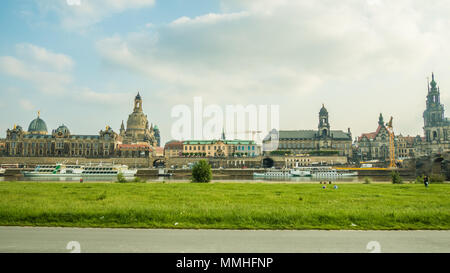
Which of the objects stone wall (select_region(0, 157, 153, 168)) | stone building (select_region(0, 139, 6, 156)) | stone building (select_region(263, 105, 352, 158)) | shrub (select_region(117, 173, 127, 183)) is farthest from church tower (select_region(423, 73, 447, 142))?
stone building (select_region(0, 139, 6, 156))

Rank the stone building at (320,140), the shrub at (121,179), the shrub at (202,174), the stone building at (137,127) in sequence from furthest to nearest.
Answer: the stone building at (137,127), the stone building at (320,140), the shrub at (202,174), the shrub at (121,179)

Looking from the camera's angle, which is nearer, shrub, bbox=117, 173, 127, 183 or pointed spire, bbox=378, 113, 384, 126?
shrub, bbox=117, 173, 127, 183

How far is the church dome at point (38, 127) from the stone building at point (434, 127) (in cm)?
19293

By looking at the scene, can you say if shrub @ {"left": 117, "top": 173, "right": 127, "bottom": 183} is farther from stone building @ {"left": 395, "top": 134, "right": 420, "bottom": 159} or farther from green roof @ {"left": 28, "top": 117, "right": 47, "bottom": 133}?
stone building @ {"left": 395, "top": 134, "right": 420, "bottom": 159}

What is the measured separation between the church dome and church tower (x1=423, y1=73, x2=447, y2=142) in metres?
200

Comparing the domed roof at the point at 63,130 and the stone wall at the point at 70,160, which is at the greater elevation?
the domed roof at the point at 63,130

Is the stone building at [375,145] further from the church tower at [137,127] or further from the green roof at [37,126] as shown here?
the green roof at [37,126]

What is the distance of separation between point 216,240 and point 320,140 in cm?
14217

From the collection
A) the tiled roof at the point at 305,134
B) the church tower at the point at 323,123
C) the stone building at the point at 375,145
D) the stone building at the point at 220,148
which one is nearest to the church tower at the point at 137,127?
the stone building at the point at 220,148

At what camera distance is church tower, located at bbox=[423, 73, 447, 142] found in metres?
141

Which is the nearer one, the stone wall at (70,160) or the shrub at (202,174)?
the shrub at (202,174)

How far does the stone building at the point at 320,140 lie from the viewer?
14112 cm
